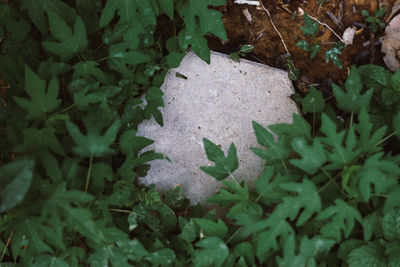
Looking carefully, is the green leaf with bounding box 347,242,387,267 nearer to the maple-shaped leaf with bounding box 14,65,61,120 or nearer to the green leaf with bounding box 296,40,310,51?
the green leaf with bounding box 296,40,310,51

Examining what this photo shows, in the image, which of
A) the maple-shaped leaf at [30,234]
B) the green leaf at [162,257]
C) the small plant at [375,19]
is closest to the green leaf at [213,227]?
the green leaf at [162,257]

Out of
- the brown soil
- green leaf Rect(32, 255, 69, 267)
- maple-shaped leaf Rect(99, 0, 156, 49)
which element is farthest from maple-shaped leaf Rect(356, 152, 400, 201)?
green leaf Rect(32, 255, 69, 267)

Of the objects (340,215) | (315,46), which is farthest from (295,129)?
(315,46)

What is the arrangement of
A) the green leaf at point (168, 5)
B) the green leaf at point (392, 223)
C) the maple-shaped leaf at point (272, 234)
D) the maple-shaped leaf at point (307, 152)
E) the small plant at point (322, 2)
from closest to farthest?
the maple-shaped leaf at point (307, 152)
the maple-shaped leaf at point (272, 234)
the green leaf at point (392, 223)
the green leaf at point (168, 5)
the small plant at point (322, 2)

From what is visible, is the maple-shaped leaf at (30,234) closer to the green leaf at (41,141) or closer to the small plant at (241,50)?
the green leaf at (41,141)

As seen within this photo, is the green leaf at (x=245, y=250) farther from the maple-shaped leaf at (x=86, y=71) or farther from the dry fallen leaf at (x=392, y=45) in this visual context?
the dry fallen leaf at (x=392, y=45)

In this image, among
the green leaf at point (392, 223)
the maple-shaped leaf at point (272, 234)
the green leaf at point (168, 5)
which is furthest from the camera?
the green leaf at point (168, 5)

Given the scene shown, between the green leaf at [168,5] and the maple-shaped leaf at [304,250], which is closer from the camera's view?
the maple-shaped leaf at [304,250]

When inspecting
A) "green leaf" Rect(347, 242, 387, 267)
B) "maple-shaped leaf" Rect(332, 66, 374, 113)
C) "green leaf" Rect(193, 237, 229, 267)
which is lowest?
"green leaf" Rect(347, 242, 387, 267)

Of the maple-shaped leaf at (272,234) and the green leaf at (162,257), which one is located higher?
the maple-shaped leaf at (272,234)

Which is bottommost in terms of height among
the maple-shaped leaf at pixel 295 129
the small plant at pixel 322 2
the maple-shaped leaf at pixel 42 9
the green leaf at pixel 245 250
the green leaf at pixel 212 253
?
the green leaf at pixel 245 250
